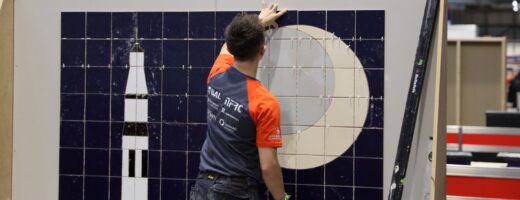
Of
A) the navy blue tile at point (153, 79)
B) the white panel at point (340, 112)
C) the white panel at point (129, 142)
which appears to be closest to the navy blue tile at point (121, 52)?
the navy blue tile at point (153, 79)

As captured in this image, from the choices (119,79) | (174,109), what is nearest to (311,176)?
(174,109)

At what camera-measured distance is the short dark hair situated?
98.3 inches

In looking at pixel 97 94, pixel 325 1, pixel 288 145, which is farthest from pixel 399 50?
pixel 97 94

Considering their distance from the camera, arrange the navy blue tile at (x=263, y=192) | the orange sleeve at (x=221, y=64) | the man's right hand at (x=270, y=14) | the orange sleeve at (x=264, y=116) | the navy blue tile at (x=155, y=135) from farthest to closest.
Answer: the navy blue tile at (x=155, y=135), the navy blue tile at (x=263, y=192), the man's right hand at (x=270, y=14), the orange sleeve at (x=221, y=64), the orange sleeve at (x=264, y=116)

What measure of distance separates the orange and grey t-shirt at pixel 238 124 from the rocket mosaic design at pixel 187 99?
461 mm

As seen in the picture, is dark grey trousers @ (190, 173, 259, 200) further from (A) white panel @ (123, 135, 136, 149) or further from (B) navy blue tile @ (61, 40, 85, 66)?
(B) navy blue tile @ (61, 40, 85, 66)

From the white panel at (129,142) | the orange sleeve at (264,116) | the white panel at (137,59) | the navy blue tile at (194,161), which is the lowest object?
the navy blue tile at (194,161)

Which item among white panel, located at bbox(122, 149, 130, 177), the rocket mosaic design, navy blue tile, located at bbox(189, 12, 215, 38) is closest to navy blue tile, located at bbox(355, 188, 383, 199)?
the rocket mosaic design

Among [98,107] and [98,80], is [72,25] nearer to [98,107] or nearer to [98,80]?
[98,80]

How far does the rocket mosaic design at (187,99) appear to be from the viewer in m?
3.00

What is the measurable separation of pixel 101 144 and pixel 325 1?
1.31 metres

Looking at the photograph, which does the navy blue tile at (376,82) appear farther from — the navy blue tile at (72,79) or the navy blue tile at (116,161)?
the navy blue tile at (72,79)

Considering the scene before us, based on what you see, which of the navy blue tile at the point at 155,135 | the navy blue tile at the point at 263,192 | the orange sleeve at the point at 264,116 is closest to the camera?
the orange sleeve at the point at 264,116

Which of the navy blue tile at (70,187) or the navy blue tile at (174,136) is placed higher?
the navy blue tile at (174,136)
